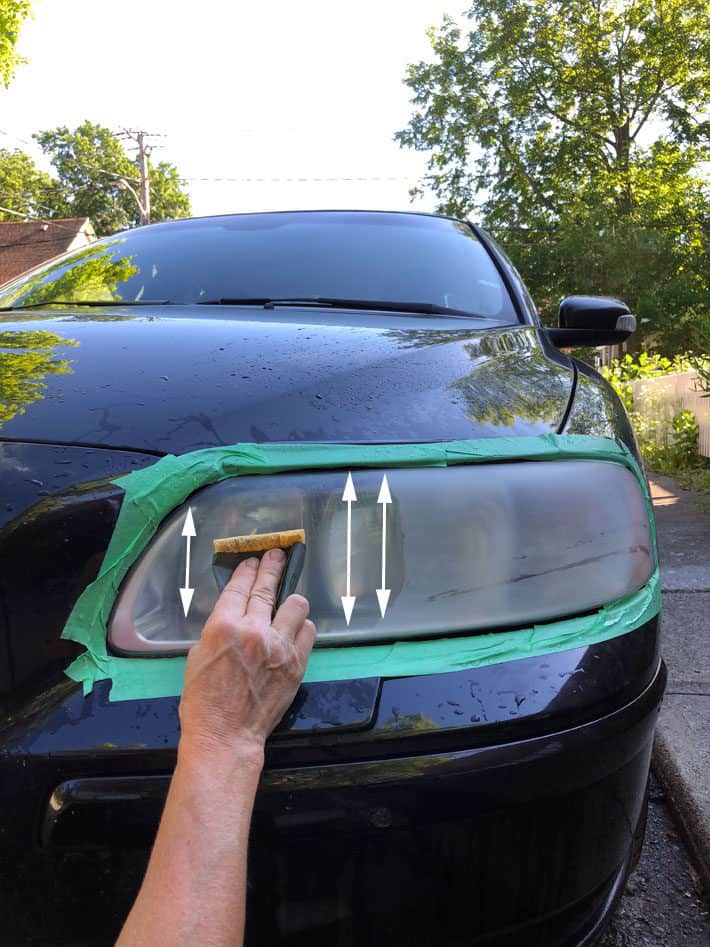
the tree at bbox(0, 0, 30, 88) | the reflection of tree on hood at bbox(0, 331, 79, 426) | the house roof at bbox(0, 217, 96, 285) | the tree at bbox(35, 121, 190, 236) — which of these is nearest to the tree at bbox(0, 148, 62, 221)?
the tree at bbox(35, 121, 190, 236)

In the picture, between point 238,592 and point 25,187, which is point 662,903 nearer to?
point 238,592

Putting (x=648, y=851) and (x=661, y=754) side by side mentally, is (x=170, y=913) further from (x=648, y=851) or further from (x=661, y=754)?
(x=661, y=754)

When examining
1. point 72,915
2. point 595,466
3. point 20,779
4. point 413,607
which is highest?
point 595,466

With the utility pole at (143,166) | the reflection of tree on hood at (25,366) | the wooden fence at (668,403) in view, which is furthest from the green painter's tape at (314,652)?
the utility pole at (143,166)

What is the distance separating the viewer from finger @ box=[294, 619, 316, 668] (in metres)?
0.89

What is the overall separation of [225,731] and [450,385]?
611 mm

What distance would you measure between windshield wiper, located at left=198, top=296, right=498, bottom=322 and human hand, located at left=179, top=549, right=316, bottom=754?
1112 millimetres

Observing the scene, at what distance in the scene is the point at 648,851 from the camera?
6.31 ft

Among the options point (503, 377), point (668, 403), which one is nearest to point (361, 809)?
point (503, 377)

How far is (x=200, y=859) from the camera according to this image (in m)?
0.77

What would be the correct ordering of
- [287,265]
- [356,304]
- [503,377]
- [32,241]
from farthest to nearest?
1. [32,241]
2. [287,265]
3. [356,304]
4. [503,377]

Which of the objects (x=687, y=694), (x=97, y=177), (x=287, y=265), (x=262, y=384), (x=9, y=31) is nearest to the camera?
(x=262, y=384)

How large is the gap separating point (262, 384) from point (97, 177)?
58.1m

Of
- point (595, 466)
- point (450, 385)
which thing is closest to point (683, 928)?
point (595, 466)
